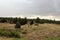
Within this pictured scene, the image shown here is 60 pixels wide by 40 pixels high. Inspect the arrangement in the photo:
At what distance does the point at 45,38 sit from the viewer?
207 feet

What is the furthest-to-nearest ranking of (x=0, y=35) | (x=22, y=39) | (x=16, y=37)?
(x=0, y=35) → (x=16, y=37) → (x=22, y=39)

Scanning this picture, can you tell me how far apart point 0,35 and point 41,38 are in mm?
14383

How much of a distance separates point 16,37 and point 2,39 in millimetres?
5431

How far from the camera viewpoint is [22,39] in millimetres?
61469

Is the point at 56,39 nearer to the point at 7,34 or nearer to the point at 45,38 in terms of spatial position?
the point at 45,38

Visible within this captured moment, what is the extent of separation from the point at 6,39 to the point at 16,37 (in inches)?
187

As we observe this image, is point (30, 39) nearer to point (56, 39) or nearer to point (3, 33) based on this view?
point (56, 39)

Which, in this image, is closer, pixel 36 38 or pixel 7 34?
pixel 36 38

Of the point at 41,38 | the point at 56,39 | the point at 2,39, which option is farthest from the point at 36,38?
the point at 2,39

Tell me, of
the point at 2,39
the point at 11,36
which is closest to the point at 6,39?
the point at 2,39

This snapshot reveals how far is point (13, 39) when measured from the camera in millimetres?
61781

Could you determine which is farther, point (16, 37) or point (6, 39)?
point (16, 37)

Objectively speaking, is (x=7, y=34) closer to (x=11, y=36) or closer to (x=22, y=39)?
(x=11, y=36)

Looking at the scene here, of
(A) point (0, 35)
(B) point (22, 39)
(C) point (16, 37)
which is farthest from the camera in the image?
(A) point (0, 35)
